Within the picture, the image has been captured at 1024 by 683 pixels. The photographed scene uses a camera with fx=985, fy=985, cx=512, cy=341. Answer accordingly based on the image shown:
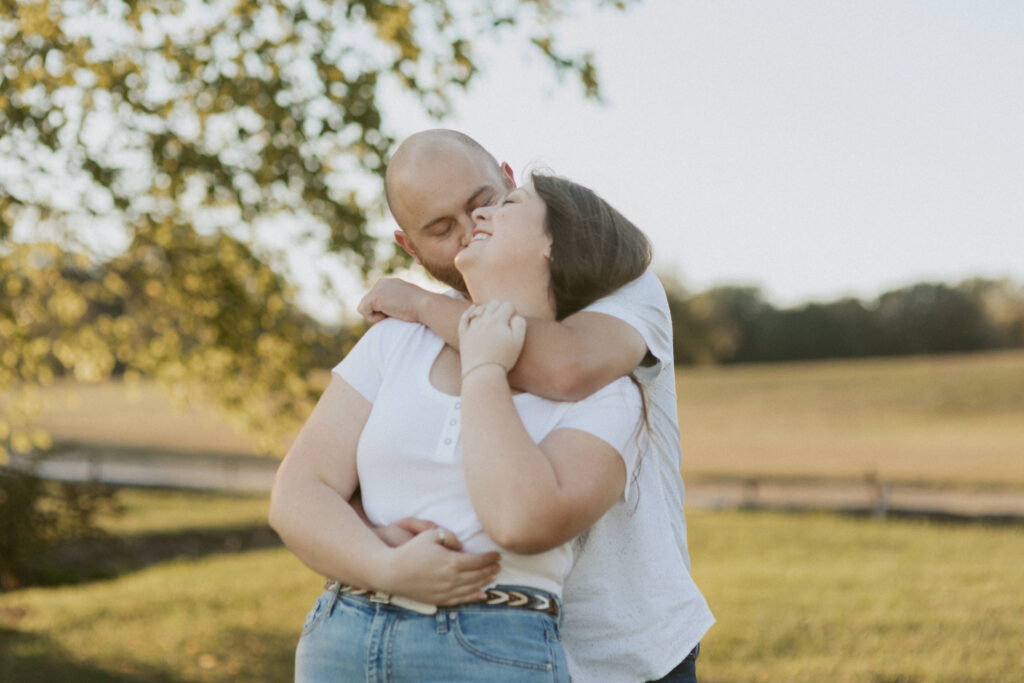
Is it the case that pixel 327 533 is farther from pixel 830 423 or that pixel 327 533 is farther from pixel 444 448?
pixel 830 423

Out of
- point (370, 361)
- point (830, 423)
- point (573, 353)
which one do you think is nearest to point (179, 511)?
point (370, 361)

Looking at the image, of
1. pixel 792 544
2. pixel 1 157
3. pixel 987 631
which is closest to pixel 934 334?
pixel 792 544

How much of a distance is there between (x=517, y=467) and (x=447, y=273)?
99cm

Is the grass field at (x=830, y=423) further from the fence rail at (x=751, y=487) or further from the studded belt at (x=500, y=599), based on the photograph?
the studded belt at (x=500, y=599)

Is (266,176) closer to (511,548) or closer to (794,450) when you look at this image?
(511,548)

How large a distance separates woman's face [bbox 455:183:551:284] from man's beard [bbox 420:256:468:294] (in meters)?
0.46

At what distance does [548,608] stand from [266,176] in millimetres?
5555

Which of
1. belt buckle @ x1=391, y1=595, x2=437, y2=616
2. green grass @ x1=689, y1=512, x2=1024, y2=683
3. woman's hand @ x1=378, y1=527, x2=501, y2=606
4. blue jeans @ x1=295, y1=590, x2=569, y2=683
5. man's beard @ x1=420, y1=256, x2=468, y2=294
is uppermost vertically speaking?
man's beard @ x1=420, y1=256, x2=468, y2=294

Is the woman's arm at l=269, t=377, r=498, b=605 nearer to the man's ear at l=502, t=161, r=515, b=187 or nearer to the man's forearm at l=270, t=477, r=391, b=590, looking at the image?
the man's forearm at l=270, t=477, r=391, b=590

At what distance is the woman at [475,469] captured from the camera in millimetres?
1765

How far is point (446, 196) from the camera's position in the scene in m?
2.50

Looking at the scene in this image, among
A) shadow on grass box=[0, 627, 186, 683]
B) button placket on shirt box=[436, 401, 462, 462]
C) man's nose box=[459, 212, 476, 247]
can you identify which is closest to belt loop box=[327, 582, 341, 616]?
button placket on shirt box=[436, 401, 462, 462]

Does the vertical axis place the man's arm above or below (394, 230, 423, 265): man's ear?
below

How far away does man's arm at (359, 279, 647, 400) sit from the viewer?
187cm
